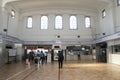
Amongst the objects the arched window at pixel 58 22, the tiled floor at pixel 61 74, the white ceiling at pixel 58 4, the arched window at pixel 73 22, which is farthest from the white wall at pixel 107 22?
the tiled floor at pixel 61 74

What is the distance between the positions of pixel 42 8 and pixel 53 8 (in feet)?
5.52

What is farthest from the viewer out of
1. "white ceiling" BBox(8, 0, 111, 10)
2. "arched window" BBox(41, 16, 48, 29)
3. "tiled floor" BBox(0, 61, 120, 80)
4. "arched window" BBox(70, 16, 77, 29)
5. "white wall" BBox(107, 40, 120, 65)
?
"arched window" BBox(70, 16, 77, 29)

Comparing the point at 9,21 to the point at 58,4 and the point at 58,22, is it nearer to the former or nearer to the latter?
the point at 58,4

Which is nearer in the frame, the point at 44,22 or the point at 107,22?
the point at 107,22

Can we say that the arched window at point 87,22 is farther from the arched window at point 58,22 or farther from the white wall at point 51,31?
the arched window at point 58,22

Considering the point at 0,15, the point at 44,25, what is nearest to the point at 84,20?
the point at 44,25

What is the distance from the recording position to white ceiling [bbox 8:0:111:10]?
23.4 meters

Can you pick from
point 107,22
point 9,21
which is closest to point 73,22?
point 107,22

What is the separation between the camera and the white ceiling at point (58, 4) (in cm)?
2336

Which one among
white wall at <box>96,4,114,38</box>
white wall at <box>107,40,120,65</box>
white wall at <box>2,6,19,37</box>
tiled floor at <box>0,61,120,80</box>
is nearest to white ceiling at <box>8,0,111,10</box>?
white wall at <box>96,4,114,38</box>

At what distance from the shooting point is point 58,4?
2509 cm

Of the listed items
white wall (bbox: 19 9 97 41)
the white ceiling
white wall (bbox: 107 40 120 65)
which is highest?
the white ceiling

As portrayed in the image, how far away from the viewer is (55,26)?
93.4ft

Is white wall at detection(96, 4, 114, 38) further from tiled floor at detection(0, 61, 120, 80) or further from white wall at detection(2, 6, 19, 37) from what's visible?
white wall at detection(2, 6, 19, 37)
